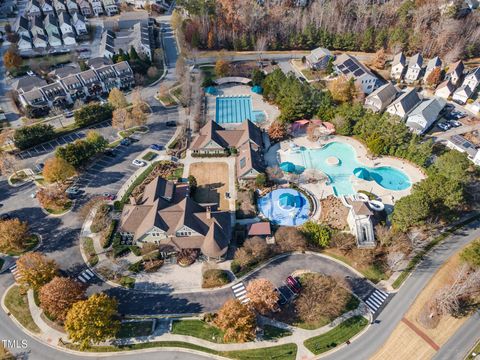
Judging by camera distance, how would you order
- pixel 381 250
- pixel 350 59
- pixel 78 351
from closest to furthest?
1. pixel 78 351
2. pixel 381 250
3. pixel 350 59

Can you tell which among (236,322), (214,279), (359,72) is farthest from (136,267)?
(359,72)

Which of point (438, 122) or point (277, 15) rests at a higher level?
point (277, 15)

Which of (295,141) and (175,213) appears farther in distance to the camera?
(295,141)

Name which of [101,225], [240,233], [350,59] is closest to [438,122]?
[350,59]

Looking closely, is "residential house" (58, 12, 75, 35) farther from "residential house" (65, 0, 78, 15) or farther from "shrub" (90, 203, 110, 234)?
"shrub" (90, 203, 110, 234)

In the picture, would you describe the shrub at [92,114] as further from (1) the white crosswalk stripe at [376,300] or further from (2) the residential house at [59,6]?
(2) the residential house at [59,6]

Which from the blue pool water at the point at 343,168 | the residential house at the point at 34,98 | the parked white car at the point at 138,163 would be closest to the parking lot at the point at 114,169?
the parked white car at the point at 138,163

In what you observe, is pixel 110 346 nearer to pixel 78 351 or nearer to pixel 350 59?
pixel 78 351
